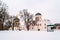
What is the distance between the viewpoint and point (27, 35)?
62.4 inches

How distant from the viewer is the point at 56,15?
1562mm

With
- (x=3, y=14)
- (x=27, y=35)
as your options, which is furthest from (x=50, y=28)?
(x=3, y=14)

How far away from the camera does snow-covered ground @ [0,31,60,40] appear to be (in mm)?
1560

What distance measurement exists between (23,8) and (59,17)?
484mm

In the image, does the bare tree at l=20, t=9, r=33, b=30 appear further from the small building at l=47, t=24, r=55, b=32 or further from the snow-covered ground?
the small building at l=47, t=24, r=55, b=32

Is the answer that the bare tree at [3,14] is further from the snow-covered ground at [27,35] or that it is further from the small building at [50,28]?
the small building at [50,28]

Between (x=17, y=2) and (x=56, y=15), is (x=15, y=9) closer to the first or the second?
(x=17, y=2)

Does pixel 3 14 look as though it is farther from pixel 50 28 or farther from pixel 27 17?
pixel 50 28

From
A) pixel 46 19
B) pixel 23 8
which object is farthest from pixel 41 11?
pixel 23 8

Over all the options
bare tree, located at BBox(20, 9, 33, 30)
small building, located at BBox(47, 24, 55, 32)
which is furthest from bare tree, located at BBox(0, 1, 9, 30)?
small building, located at BBox(47, 24, 55, 32)

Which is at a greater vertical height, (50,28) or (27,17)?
(27,17)

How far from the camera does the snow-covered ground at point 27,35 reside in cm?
156

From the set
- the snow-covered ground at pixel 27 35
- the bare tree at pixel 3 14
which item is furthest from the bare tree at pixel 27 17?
the bare tree at pixel 3 14

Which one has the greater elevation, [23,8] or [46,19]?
[23,8]
